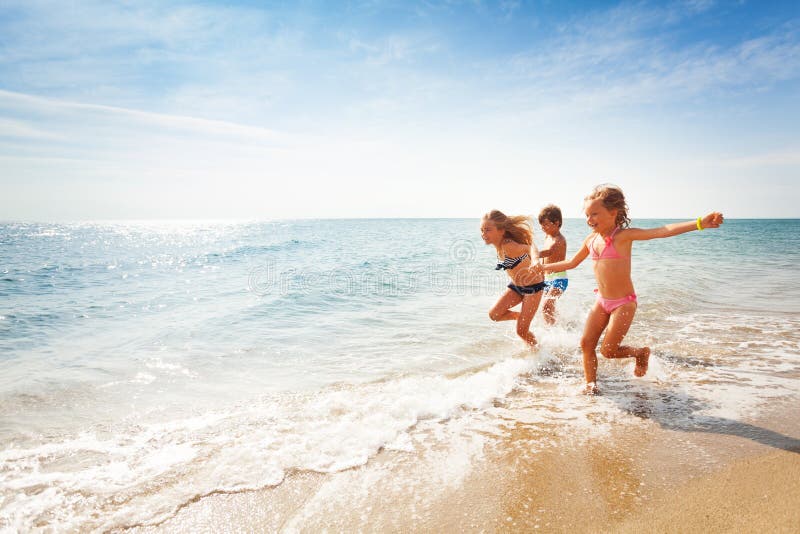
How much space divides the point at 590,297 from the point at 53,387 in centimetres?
1080

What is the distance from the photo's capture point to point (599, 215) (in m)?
4.02

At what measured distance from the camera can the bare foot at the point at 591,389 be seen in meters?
4.23

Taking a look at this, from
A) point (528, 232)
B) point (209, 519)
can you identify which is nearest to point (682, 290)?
point (528, 232)

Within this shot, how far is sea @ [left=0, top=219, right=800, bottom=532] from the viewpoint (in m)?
3.08

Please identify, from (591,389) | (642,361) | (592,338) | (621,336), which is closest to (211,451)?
(591,389)

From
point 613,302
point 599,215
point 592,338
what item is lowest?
point 592,338

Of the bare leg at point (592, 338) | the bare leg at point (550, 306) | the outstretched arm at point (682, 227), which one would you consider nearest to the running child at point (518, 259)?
the bare leg at point (550, 306)

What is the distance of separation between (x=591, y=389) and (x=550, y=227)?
2.65 meters

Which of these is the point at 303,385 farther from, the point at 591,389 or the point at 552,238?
the point at 552,238

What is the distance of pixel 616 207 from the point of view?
13.3ft

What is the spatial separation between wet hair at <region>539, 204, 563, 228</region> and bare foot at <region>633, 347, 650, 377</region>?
233 centimetres

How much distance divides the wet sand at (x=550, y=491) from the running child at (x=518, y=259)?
8.52 ft

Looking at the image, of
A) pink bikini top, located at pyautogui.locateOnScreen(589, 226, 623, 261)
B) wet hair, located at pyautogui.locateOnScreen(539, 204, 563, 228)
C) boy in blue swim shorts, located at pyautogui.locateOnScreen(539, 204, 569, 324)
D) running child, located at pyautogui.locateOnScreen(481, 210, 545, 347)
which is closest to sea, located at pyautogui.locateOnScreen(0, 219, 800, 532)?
running child, located at pyautogui.locateOnScreen(481, 210, 545, 347)

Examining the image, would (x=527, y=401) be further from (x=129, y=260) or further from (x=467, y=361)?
(x=129, y=260)
